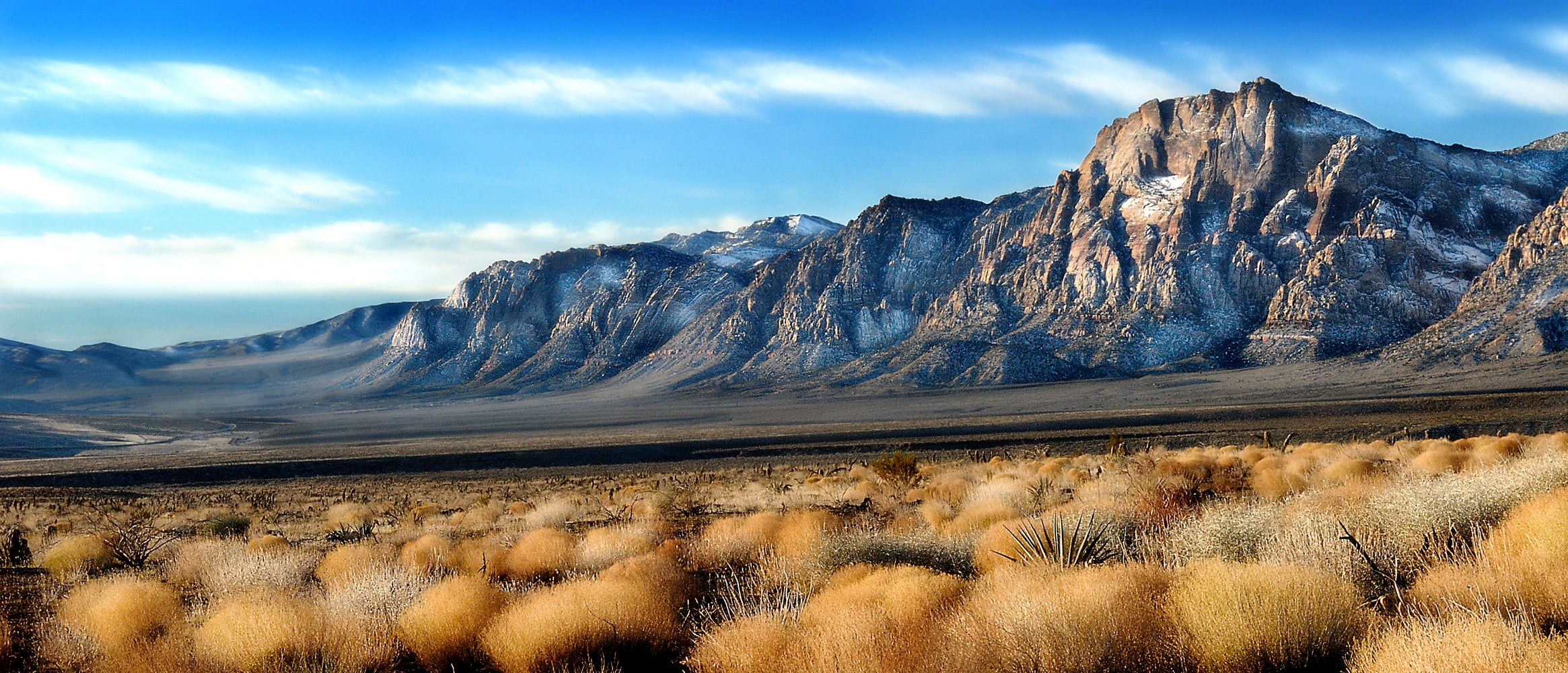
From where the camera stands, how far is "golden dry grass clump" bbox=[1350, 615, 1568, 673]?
155 inches

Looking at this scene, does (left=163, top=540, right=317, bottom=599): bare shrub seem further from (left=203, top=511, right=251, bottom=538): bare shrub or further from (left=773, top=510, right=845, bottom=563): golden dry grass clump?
(left=773, top=510, right=845, bottom=563): golden dry grass clump

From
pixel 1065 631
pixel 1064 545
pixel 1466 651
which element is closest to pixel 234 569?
pixel 1064 545

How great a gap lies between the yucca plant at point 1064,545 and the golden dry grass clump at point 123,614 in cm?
766

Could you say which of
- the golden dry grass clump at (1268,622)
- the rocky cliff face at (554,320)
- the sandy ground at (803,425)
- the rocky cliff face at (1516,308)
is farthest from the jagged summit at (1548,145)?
the golden dry grass clump at (1268,622)

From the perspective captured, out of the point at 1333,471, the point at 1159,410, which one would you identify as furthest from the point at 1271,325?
the point at 1333,471

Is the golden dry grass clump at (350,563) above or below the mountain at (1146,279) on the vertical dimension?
below

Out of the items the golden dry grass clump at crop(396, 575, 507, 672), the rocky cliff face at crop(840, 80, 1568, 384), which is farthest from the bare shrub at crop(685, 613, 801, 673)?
the rocky cliff face at crop(840, 80, 1568, 384)

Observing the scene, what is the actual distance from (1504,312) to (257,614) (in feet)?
357

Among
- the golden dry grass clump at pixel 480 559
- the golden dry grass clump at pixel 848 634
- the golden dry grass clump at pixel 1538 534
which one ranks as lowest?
the golden dry grass clump at pixel 480 559

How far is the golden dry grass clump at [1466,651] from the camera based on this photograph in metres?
3.94

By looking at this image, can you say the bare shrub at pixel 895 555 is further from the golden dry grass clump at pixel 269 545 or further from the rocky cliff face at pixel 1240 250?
the rocky cliff face at pixel 1240 250

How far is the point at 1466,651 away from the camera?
406 centimetres

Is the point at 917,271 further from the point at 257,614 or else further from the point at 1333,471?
the point at 257,614

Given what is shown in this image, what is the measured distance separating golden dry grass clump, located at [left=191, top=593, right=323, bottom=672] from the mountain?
98.3 meters
